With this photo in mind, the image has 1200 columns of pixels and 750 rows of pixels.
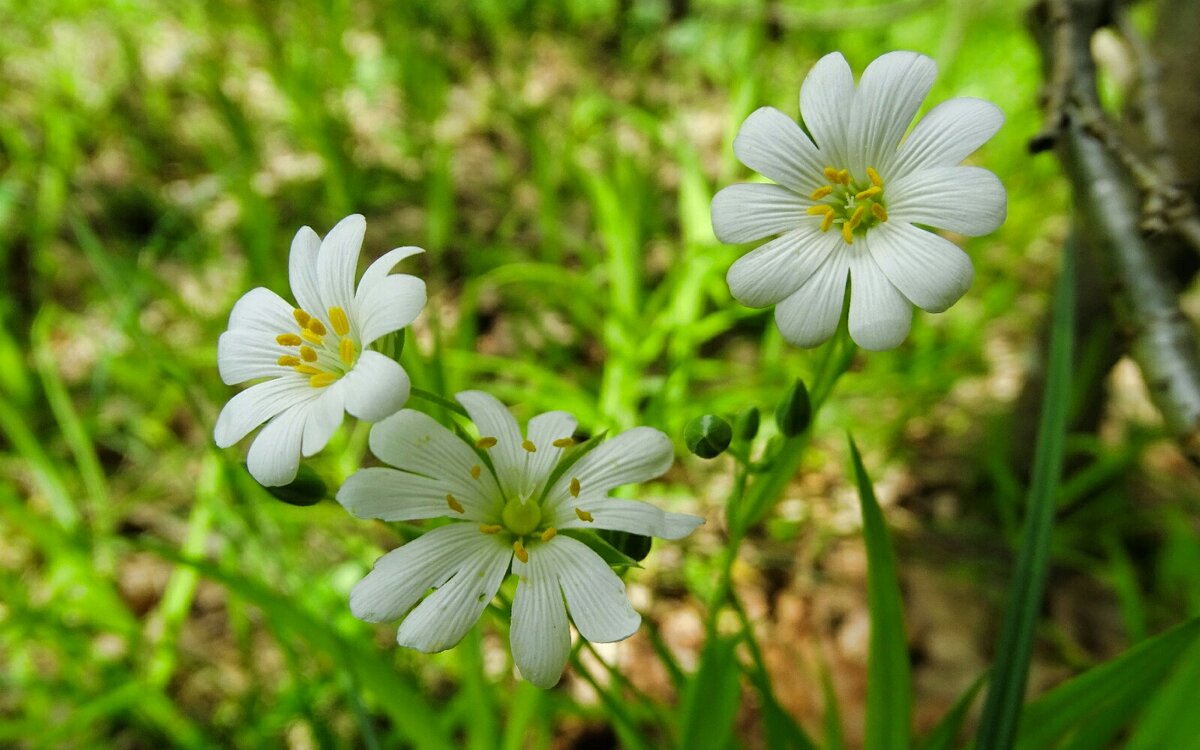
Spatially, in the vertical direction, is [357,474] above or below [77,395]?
above

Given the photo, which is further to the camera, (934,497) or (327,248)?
(934,497)

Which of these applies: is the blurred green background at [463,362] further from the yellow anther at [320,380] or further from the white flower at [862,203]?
the white flower at [862,203]

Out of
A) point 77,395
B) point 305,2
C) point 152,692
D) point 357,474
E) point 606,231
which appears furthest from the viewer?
point 305,2

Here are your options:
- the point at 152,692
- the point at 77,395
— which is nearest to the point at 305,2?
the point at 77,395

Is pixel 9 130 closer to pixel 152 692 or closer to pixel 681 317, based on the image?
pixel 152 692

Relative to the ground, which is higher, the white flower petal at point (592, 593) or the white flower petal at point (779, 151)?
the white flower petal at point (779, 151)

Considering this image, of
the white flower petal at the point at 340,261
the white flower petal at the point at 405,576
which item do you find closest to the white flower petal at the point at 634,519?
the white flower petal at the point at 405,576
